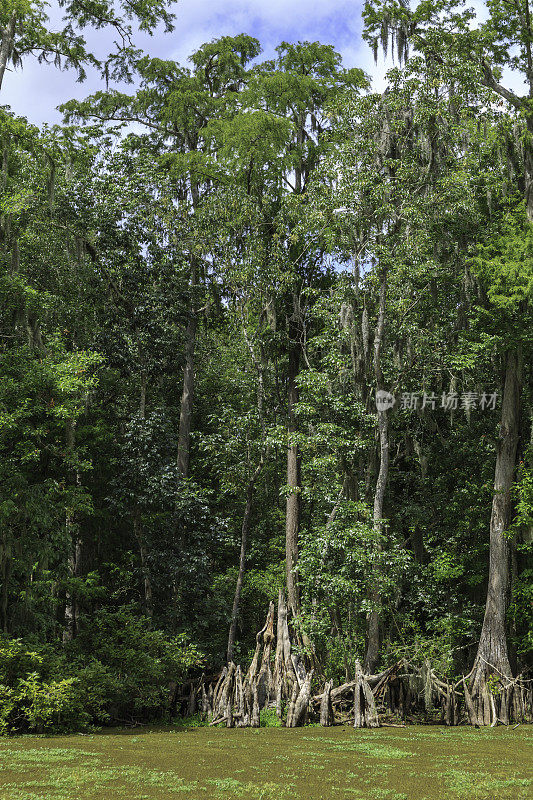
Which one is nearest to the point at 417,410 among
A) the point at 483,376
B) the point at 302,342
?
the point at 483,376

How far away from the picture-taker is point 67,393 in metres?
15.6

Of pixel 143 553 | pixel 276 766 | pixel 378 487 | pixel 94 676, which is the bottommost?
pixel 276 766

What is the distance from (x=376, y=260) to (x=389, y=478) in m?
5.87

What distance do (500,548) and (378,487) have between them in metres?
2.84

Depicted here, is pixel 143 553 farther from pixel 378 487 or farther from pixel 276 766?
pixel 276 766

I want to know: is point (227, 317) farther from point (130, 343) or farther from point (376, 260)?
point (376, 260)

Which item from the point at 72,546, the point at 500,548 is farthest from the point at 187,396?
the point at 500,548

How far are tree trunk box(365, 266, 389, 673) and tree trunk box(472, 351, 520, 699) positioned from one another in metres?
2.19

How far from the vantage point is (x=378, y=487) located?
16.5 m

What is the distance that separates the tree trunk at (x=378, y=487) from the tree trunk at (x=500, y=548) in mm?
2190

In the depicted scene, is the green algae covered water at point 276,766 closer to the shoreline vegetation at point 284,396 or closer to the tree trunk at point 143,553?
the shoreline vegetation at point 284,396

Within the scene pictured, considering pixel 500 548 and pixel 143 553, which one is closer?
pixel 500 548

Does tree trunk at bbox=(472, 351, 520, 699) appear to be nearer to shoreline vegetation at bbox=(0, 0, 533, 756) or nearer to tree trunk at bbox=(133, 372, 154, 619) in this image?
shoreline vegetation at bbox=(0, 0, 533, 756)

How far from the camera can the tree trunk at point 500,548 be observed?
1457cm
